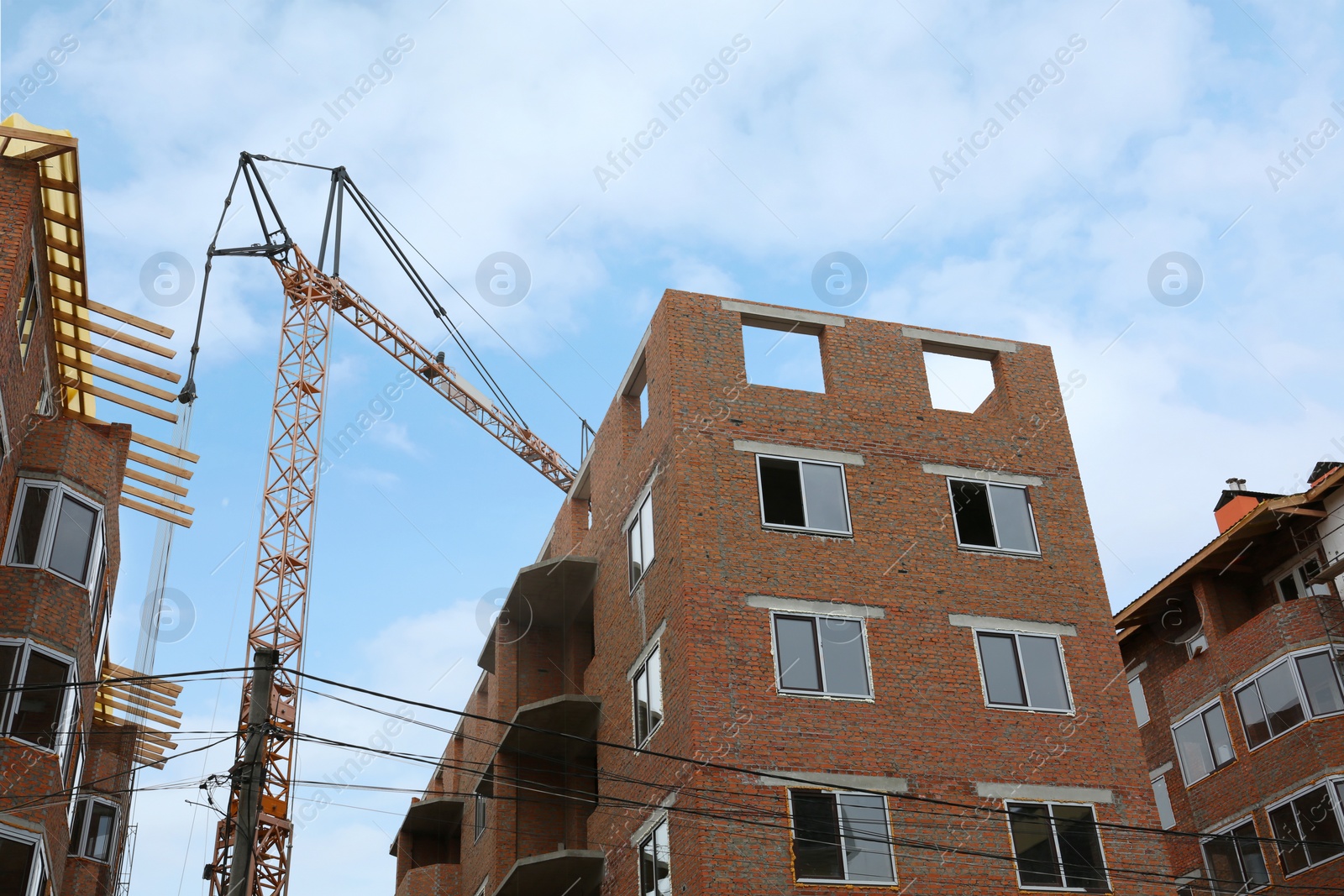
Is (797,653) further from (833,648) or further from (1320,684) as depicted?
(1320,684)

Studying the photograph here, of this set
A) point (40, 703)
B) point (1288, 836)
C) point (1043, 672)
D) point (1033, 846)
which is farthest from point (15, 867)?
point (1288, 836)

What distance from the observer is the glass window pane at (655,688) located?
2216cm

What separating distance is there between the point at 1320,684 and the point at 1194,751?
14.0 ft

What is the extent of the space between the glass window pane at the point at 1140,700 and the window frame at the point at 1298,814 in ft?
19.0

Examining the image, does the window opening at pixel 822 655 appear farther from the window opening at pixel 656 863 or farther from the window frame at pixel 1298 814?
the window frame at pixel 1298 814

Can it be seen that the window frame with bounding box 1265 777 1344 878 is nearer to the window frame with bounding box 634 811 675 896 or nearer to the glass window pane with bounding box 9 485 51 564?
the window frame with bounding box 634 811 675 896

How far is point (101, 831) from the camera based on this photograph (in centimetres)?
3256

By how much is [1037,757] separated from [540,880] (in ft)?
31.1

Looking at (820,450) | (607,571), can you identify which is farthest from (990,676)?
(607,571)

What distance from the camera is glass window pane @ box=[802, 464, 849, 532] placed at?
23.2m

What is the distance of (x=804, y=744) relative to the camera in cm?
2073

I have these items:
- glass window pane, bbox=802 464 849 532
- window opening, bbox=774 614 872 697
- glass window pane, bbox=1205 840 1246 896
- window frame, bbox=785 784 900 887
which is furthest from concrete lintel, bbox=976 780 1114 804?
glass window pane, bbox=1205 840 1246 896

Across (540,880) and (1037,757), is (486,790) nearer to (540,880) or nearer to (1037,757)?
(540,880)

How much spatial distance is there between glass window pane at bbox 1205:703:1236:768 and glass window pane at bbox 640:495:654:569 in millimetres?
14999
